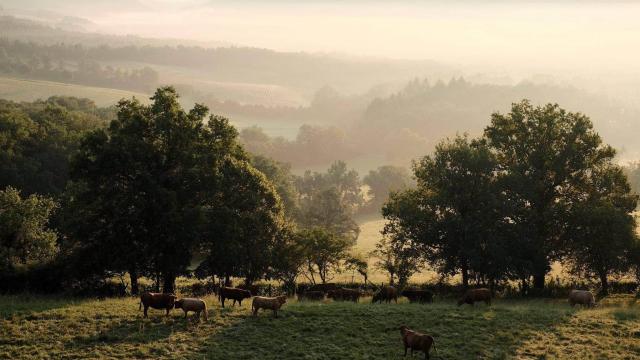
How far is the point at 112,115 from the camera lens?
152m

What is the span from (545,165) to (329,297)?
70.5 ft

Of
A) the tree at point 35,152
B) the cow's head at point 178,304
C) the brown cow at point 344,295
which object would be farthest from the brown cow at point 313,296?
the tree at point 35,152

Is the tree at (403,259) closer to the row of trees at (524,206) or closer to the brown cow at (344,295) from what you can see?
the row of trees at (524,206)

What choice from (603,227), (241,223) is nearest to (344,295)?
(241,223)

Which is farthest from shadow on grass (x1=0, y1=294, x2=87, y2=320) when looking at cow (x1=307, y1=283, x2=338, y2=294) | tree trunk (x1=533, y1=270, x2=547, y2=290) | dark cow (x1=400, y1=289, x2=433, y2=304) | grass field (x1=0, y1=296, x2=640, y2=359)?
tree trunk (x1=533, y1=270, x2=547, y2=290)

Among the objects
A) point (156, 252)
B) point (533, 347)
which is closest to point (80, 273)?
point (156, 252)

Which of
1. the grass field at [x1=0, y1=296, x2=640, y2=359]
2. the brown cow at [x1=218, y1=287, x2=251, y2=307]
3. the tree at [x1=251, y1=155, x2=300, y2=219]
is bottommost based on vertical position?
the grass field at [x1=0, y1=296, x2=640, y2=359]

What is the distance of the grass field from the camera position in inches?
1126

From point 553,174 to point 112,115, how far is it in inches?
5061

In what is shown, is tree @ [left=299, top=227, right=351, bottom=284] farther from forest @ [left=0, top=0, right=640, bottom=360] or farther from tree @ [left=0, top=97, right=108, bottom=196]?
tree @ [left=0, top=97, right=108, bottom=196]

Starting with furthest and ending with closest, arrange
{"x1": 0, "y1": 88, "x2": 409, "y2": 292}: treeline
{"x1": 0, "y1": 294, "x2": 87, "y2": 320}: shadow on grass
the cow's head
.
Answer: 1. {"x1": 0, "y1": 88, "x2": 409, "y2": 292}: treeline
2. the cow's head
3. {"x1": 0, "y1": 294, "x2": 87, "y2": 320}: shadow on grass

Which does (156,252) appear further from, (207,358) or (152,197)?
(207,358)

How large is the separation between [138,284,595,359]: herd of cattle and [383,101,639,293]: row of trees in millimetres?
6142

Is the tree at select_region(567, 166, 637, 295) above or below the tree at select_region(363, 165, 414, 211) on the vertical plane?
below
